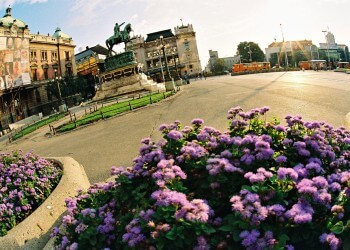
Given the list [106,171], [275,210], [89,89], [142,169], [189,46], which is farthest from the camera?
[189,46]

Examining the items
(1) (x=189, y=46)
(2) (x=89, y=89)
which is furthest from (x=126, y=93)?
(1) (x=189, y=46)

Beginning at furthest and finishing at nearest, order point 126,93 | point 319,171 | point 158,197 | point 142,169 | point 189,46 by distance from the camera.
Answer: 1. point 189,46
2. point 126,93
3. point 142,169
4. point 319,171
5. point 158,197

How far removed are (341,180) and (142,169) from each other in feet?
6.80

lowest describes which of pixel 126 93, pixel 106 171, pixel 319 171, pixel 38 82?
pixel 106 171

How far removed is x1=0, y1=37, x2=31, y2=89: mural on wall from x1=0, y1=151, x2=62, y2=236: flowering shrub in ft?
154

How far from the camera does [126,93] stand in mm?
40469

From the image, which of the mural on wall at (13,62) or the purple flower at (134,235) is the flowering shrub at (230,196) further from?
the mural on wall at (13,62)

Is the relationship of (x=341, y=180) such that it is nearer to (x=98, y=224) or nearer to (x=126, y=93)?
(x=98, y=224)

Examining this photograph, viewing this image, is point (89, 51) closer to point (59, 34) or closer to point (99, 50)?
point (99, 50)

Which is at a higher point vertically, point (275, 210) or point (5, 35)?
point (5, 35)

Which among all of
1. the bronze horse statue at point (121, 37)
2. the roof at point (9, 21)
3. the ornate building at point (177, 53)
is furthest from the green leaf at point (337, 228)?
the ornate building at point (177, 53)

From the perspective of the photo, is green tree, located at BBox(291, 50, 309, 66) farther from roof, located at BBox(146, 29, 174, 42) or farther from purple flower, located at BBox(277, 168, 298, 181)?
purple flower, located at BBox(277, 168, 298, 181)

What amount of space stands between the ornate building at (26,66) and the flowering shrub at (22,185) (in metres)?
42.4

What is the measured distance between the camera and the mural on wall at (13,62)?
48562 millimetres
